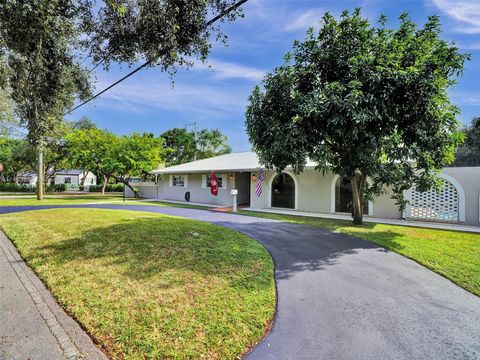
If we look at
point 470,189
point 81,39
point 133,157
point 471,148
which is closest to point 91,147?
point 133,157

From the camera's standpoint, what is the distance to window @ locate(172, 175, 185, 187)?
70.6 ft

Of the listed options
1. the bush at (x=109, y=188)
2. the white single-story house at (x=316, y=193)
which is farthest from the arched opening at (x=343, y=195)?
the bush at (x=109, y=188)

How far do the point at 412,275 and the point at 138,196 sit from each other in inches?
983

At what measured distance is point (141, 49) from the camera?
607cm

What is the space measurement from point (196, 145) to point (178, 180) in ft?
57.7

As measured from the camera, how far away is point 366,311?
12.3 ft

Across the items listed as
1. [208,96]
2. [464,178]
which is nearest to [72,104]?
[208,96]

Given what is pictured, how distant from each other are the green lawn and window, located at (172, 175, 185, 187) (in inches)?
534

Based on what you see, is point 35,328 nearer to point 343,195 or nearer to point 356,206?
point 356,206

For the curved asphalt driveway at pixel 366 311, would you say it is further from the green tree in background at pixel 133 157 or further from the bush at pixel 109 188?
the bush at pixel 109 188

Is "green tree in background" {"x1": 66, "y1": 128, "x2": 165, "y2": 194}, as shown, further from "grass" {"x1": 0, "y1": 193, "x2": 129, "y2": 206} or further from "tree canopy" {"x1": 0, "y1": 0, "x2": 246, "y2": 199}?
"tree canopy" {"x1": 0, "y1": 0, "x2": 246, "y2": 199}

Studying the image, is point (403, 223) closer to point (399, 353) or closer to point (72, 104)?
point (399, 353)

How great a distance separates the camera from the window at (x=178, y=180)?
2151 centimetres

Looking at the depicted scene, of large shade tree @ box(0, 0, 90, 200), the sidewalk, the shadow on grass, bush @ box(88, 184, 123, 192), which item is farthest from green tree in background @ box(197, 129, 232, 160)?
the sidewalk
